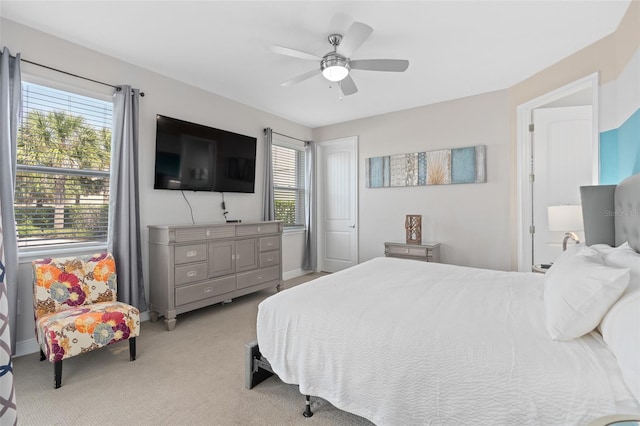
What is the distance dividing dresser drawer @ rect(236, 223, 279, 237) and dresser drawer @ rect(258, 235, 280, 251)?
0.10m

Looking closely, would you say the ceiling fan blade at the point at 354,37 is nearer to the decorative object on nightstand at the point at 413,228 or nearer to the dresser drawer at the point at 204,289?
the decorative object on nightstand at the point at 413,228

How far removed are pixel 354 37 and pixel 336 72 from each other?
404 millimetres

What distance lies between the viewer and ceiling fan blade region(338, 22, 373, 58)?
217cm

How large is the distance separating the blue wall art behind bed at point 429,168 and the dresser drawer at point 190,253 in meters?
2.88

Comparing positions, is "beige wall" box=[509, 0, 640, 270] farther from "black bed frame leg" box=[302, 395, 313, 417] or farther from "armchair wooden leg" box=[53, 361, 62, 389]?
"armchair wooden leg" box=[53, 361, 62, 389]

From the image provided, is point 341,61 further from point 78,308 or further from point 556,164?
point 78,308

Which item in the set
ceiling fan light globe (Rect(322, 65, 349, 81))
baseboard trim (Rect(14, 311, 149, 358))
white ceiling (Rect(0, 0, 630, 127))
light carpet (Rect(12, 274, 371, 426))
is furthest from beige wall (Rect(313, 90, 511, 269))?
baseboard trim (Rect(14, 311, 149, 358))

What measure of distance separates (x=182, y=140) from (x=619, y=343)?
3882 millimetres

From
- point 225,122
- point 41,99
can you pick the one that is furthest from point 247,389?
point 225,122

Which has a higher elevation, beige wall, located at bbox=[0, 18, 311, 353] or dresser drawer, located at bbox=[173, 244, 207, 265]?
beige wall, located at bbox=[0, 18, 311, 353]

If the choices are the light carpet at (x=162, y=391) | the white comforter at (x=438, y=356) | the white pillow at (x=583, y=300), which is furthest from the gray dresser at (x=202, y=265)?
the white pillow at (x=583, y=300)

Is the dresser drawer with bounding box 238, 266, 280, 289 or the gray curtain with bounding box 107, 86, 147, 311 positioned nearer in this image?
the gray curtain with bounding box 107, 86, 147, 311

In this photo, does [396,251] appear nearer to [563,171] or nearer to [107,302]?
[563,171]

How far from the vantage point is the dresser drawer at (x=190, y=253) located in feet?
10.5
